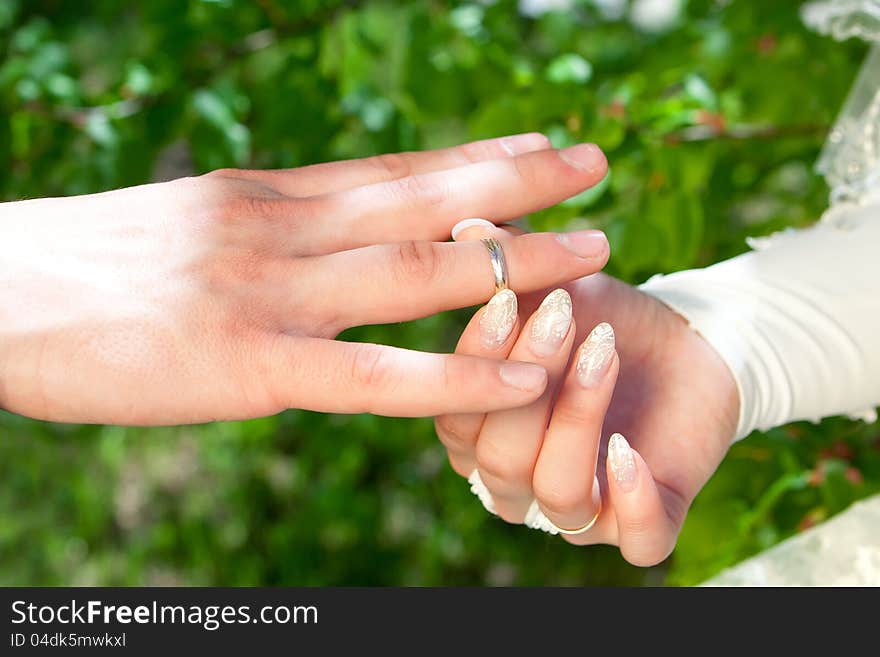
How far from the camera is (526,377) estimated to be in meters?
0.56

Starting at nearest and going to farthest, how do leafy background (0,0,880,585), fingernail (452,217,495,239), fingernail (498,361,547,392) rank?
fingernail (498,361,547,392), fingernail (452,217,495,239), leafy background (0,0,880,585)

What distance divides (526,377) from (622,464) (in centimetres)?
9

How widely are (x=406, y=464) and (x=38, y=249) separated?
5.00 ft

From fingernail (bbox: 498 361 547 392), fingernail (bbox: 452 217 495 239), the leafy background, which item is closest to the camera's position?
fingernail (bbox: 498 361 547 392)

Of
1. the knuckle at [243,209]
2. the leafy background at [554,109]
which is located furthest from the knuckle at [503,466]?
the leafy background at [554,109]

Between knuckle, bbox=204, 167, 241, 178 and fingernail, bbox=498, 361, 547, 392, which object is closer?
fingernail, bbox=498, 361, 547, 392

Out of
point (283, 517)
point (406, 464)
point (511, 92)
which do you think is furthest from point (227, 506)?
point (511, 92)

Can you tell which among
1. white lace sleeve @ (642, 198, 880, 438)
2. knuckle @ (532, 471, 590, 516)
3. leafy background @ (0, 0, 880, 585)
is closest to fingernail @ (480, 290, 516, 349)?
knuckle @ (532, 471, 590, 516)

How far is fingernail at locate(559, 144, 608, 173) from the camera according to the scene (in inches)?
27.7

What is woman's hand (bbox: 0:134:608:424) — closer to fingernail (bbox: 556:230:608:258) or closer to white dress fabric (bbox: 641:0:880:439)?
fingernail (bbox: 556:230:608:258)

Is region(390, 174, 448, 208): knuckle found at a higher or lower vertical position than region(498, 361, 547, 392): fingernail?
higher

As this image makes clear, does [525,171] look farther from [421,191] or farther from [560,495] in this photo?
[560,495]

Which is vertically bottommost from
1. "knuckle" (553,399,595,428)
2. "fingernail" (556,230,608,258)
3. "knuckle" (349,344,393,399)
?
"knuckle" (553,399,595,428)

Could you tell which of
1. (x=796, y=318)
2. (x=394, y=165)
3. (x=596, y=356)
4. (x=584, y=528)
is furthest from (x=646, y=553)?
(x=394, y=165)
